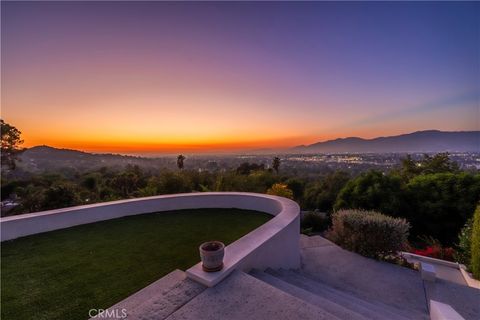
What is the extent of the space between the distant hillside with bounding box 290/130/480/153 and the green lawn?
68725 millimetres

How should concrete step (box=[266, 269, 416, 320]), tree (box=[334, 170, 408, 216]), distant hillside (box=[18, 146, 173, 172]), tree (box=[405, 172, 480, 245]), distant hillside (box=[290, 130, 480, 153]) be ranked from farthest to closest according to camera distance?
distant hillside (box=[290, 130, 480, 153]) → distant hillside (box=[18, 146, 173, 172]) → tree (box=[334, 170, 408, 216]) → tree (box=[405, 172, 480, 245]) → concrete step (box=[266, 269, 416, 320])

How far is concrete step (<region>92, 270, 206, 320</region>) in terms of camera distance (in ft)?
7.77

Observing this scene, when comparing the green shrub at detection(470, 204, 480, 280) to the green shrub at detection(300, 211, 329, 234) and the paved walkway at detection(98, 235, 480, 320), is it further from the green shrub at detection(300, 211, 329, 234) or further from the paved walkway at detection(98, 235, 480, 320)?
the green shrub at detection(300, 211, 329, 234)

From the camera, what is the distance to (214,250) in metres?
3.00

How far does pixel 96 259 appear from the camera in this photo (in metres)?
4.12

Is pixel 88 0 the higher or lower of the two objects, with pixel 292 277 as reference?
higher

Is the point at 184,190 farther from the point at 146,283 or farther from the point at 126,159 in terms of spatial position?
the point at 126,159

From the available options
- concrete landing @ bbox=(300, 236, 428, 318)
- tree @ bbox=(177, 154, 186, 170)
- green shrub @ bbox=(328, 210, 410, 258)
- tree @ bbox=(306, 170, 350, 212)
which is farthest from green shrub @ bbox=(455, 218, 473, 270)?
tree @ bbox=(177, 154, 186, 170)

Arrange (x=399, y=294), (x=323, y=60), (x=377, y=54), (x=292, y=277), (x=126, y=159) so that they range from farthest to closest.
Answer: (x=126, y=159) → (x=323, y=60) → (x=377, y=54) → (x=399, y=294) → (x=292, y=277)

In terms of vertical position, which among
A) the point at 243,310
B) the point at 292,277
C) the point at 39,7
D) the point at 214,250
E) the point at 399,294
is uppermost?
the point at 39,7

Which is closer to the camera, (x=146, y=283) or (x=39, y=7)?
(x=146, y=283)

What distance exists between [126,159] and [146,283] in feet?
116

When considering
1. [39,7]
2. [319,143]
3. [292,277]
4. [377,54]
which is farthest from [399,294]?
[319,143]

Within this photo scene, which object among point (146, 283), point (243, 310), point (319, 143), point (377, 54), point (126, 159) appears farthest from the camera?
point (319, 143)
